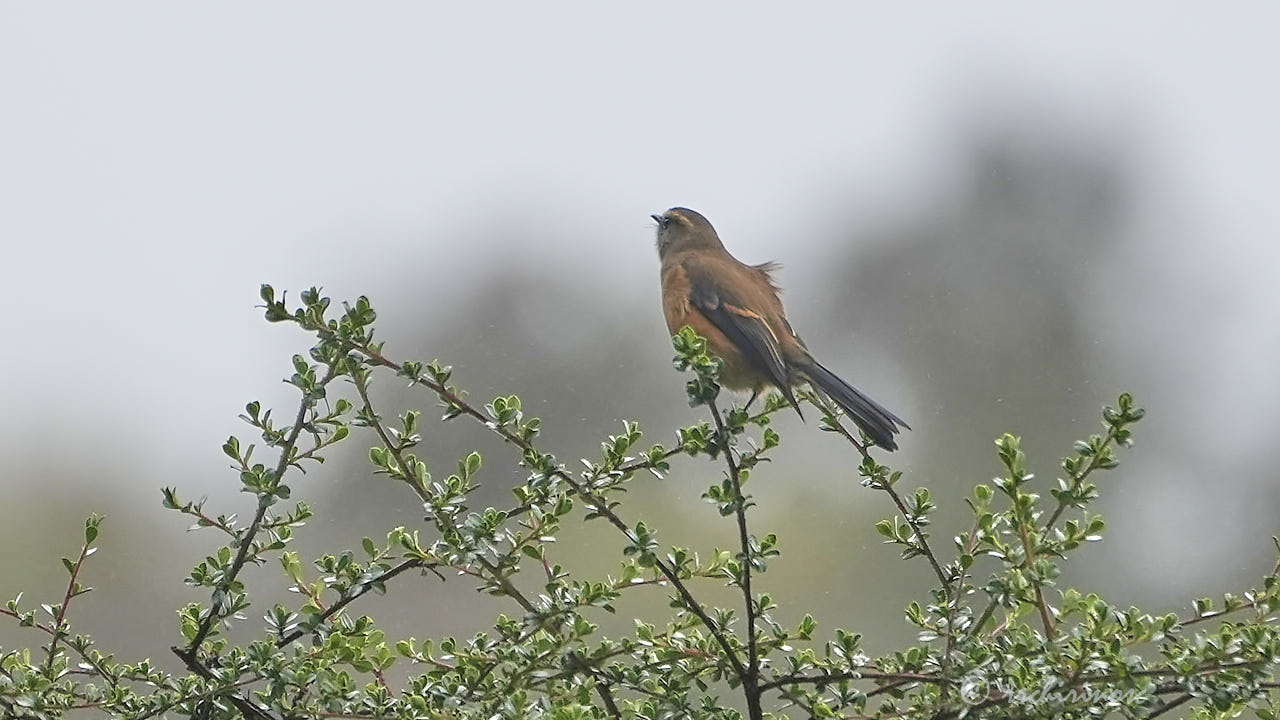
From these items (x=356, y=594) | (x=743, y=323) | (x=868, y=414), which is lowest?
(x=356, y=594)

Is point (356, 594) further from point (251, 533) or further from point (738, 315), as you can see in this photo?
point (738, 315)

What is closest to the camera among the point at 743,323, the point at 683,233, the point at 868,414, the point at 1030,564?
the point at 1030,564

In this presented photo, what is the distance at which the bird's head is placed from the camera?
6.39 ft

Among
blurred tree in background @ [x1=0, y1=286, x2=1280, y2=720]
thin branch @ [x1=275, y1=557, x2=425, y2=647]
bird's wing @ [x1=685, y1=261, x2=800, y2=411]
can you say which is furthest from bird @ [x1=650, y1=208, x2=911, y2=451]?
thin branch @ [x1=275, y1=557, x2=425, y2=647]

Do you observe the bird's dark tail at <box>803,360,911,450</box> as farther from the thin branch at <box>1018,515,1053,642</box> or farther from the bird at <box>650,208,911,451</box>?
the thin branch at <box>1018,515,1053,642</box>

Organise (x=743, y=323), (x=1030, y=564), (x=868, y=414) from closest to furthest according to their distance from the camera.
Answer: (x=1030, y=564)
(x=868, y=414)
(x=743, y=323)

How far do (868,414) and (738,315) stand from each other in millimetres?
353

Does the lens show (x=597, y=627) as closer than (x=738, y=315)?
Yes

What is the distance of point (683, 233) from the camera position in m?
1.98

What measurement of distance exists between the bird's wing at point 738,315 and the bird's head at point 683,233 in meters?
→ 0.17

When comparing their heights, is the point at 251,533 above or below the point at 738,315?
below

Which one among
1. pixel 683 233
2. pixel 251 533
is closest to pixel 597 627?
pixel 251 533

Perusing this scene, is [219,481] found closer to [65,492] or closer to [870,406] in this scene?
[65,492]

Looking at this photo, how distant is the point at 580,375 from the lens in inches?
72.0
